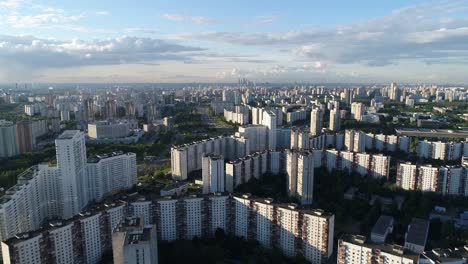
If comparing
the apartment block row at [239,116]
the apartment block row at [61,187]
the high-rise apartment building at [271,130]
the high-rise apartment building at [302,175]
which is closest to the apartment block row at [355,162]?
the high-rise apartment building at [302,175]

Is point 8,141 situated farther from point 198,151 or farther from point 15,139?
point 198,151

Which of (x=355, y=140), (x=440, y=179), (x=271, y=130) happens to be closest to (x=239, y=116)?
(x=271, y=130)

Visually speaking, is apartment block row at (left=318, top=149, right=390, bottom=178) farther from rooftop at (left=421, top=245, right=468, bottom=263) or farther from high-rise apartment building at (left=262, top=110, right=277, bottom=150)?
rooftop at (left=421, top=245, right=468, bottom=263)

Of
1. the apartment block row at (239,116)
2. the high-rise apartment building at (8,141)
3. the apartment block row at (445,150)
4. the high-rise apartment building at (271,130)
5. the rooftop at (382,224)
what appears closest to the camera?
the rooftop at (382,224)

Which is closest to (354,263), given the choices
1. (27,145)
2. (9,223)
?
(9,223)

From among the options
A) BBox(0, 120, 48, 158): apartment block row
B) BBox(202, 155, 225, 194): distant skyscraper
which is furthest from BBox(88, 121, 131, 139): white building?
BBox(202, 155, 225, 194): distant skyscraper

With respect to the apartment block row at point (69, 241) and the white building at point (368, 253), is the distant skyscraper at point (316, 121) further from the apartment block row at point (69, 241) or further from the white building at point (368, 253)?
the apartment block row at point (69, 241)

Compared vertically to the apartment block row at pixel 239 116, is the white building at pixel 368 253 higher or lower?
lower
